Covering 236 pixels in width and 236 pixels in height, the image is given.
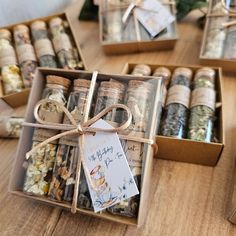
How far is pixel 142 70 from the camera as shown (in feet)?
2.11

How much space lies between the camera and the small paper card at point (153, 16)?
769 mm

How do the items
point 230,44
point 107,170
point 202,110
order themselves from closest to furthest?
point 107,170 < point 202,110 < point 230,44

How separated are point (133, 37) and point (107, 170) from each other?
0.47 metres

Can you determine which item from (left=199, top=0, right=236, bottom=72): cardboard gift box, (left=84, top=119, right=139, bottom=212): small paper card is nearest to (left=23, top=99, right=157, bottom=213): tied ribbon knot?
(left=84, top=119, right=139, bottom=212): small paper card

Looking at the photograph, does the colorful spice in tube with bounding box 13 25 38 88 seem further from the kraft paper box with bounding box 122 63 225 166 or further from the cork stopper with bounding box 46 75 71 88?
the kraft paper box with bounding box 122 63 225 166

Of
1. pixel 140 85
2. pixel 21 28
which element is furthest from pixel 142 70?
pixel 21 28

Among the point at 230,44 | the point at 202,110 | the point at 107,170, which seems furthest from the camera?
the point at 230,44

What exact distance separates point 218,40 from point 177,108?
27 centimetres

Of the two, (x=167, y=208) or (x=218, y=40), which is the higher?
(x=218, y=40)

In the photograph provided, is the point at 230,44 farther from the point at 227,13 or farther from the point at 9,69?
the point at 9,69

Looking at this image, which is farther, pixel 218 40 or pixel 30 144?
pixel 218 40

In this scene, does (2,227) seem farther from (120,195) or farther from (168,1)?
(168,1)

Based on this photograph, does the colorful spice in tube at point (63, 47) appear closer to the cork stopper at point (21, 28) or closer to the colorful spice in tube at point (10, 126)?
the cork stopper at point (21, 28)

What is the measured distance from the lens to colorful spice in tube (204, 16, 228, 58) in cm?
71
